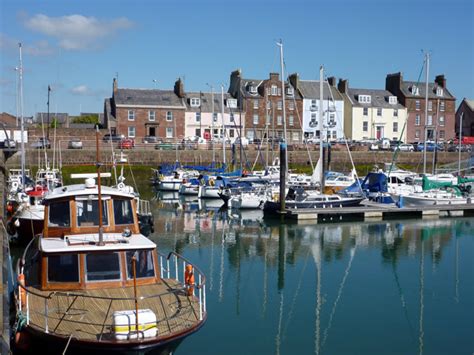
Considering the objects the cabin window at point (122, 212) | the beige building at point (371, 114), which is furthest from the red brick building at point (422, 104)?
the cabin window at point (122, 212)

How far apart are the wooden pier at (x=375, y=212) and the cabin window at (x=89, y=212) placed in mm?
21723

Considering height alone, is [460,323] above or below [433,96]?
below

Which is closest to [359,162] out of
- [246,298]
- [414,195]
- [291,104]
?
[291,104]

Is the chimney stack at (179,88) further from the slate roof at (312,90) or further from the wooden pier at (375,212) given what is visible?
the wooden pier at (375,212)

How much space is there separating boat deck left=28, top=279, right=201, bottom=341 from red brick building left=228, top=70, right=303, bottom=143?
65260mm

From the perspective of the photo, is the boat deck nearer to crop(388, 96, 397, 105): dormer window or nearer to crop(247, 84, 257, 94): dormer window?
crop(247, 84, 257, 94): dormer window

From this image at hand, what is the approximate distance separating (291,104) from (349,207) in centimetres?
4331

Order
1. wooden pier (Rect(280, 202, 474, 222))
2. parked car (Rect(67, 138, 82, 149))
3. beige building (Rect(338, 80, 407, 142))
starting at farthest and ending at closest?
1. beige building (Rect(338, 80, 407, 142))
2. parked car (Rect(67, 138, 82, 149))
3. wooden pier (Rect(280, 202, 474, 222))

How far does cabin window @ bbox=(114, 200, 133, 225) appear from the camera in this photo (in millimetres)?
16969

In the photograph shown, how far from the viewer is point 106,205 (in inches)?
662

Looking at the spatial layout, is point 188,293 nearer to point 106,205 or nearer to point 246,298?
point 106,205

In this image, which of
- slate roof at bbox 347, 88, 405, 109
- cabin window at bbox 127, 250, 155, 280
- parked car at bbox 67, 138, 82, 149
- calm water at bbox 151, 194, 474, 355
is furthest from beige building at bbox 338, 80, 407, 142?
cabin window at bbox 127, 250, 155, 280

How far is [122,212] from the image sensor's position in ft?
56.2

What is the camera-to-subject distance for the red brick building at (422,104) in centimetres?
8562
